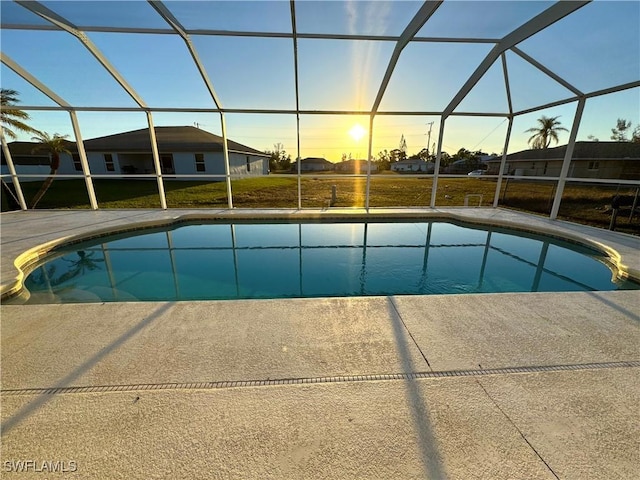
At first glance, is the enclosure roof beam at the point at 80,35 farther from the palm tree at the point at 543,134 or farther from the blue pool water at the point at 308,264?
the palm tree at the point at 543,134

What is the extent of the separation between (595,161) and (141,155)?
77.5 feet

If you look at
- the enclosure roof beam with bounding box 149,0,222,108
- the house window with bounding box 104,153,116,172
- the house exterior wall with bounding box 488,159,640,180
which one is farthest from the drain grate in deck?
the house window with bounding box 104,153,116,172

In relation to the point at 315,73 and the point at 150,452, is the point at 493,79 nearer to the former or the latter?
the point at 315,73

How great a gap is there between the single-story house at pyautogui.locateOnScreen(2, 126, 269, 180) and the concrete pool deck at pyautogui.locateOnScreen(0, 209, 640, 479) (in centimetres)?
1426

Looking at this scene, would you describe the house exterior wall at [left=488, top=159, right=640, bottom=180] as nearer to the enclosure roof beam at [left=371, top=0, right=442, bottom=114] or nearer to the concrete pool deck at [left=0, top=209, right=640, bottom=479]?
the enclosure roof beam at [left=371, top=0, right=442, bottom=114]

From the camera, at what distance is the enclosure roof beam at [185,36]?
13.3ft

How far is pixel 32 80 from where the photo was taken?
5723mm

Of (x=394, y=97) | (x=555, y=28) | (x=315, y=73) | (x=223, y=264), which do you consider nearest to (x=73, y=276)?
(x=223, y=264)

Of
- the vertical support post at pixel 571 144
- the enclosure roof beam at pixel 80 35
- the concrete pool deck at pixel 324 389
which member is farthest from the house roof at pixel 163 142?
the concrete pool deck at pixel 324 389

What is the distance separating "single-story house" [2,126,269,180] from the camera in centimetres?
1523

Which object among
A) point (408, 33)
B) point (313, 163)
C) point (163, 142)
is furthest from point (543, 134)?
point (163, 142)

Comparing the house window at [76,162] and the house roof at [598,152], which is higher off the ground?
the house roof at [598,152]

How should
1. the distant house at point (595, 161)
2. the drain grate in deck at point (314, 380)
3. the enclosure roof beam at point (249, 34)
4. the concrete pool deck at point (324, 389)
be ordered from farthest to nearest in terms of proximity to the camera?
the distant house at point (595, 161) → the enclosure roof beam at point (249, 34) → the drain grate in deck at point (314, 380) → the concrete pool deck at point (324, 389)

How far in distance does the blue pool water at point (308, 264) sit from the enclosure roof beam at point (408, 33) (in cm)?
319
